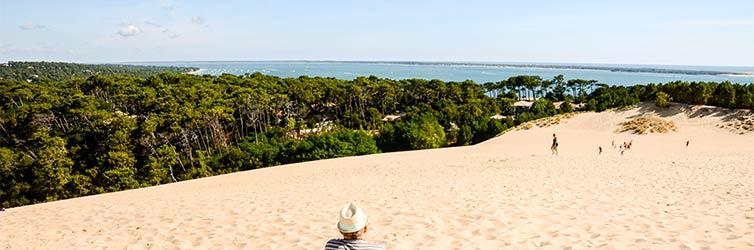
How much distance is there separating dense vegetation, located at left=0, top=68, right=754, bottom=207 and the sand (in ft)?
49.9

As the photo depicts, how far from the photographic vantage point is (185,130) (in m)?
37.5

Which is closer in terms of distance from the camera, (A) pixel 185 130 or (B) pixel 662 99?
(A) pixel 185 130

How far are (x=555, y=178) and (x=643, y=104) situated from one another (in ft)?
131

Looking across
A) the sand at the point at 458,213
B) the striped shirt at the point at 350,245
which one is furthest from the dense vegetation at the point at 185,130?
the striped shirt at the point at 350,245

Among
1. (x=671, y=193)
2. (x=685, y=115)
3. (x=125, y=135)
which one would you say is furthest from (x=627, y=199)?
(x=685, y=115)

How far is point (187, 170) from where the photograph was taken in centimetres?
3316

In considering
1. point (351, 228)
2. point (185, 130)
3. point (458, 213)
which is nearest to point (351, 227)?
point (351, 228)

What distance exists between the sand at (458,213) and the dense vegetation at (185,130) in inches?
598

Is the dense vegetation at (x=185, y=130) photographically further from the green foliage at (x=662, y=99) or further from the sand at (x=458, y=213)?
the sand at (x=458, y=213)

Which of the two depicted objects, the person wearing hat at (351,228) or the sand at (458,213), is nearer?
the person wearing hat at (351,228)

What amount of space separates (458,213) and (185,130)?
110ft

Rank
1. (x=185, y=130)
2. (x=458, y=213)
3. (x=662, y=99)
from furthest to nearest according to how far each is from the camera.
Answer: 1. (x=662, y=99)
2. (x=185, y=130)
3. (x=458, y=213)

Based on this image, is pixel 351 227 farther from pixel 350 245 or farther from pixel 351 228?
pixel 350 245

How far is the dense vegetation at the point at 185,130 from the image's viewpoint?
28469 mm
